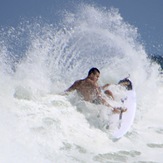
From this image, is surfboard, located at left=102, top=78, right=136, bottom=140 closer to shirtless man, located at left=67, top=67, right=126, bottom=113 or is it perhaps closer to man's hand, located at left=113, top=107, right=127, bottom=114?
man's hand, located at left=113, top=107, right=127, bottom=114

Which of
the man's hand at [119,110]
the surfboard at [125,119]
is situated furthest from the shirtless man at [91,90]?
the surfboard at [125,119]

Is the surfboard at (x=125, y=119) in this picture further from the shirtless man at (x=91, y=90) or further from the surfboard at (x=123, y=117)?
the shirtless man at (x=91, y=90)

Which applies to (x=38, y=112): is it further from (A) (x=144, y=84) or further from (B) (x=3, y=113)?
(A) (x=144, y=84)

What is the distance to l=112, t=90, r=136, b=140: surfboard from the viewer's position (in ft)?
24.9

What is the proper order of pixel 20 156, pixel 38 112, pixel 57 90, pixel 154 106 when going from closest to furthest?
pixel 20 156 < pixel 38 112 < pixel 57 90 < pixel 154 106

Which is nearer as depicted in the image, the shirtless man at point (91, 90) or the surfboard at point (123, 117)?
the surfboard at point (123, 117)

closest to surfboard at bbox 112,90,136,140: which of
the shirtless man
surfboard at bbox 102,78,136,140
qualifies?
surfboard at bbox 102,78,136,140

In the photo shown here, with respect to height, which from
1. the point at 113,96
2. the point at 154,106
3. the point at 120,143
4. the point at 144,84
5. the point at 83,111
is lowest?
the point at 120,143

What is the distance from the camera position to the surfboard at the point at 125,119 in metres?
7.59

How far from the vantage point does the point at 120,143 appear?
718cm

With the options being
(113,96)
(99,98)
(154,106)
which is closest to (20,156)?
(99,98)

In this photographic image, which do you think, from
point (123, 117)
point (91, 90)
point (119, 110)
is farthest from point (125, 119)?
point (91, 90)

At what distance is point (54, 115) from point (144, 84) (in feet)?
17.4

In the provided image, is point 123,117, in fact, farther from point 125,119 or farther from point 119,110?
point 119,110
